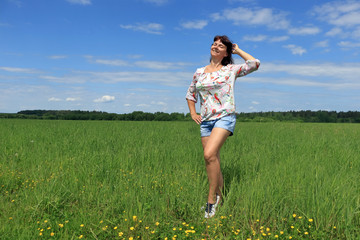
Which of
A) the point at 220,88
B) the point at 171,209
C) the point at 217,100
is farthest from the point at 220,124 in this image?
the point at 171,209

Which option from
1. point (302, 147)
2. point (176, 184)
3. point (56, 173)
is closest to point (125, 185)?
point (176, 184)

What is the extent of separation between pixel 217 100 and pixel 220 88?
7.2 inches

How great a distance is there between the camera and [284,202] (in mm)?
3939

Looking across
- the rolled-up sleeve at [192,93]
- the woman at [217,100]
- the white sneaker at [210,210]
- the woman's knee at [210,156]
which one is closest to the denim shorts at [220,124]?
the woman at [217,100]

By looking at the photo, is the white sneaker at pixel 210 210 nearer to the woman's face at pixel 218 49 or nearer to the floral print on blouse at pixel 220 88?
the floral print on blouse at pixel 220 88

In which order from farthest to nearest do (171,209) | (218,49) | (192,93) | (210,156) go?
(192,93) → (218,49) → (171,209) → (210,156)

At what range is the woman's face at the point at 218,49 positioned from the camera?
4.13 m

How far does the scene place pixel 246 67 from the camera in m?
3.93

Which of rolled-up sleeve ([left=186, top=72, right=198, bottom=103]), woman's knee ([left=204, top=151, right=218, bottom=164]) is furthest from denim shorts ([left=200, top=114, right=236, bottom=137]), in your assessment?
rolled-up sleeve ([left=186, top=72, right=198, bottom=103])

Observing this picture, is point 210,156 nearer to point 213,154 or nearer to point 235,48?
point 213,154

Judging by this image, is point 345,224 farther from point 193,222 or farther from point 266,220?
point 193,222

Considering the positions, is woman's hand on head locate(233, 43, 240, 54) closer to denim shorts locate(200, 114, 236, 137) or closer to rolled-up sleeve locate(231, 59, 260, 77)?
rolled-up sleeve locate(231, 59, 260, 77)

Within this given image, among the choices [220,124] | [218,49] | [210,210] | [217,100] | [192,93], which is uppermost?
[218,49]

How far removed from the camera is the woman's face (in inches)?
163
